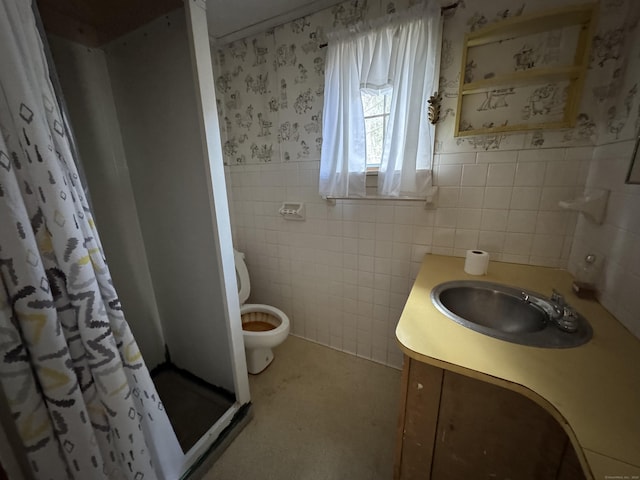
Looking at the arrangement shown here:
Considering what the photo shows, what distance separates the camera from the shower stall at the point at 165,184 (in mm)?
972

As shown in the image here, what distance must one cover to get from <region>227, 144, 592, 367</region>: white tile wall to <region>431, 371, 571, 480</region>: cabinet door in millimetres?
775

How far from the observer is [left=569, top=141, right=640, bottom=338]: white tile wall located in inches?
28.8

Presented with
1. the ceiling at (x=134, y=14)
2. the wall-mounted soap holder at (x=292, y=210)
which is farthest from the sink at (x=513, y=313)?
the ceiling at (x=134, y=14)

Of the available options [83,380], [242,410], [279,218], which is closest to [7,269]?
[83,380]

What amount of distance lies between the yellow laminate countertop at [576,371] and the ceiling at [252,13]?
165 cm

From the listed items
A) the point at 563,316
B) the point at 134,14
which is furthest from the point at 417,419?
the point at 134,14

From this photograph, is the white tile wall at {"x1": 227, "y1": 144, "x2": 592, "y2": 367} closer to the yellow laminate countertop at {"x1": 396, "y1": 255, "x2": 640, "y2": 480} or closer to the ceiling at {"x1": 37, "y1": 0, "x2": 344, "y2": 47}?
the yellow laminate countertop at {"x1": 396, "y1": 255, "x2": 640, "y2": 480}

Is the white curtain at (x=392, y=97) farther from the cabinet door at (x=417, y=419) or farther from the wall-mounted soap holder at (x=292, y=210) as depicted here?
the cabinet door at (x=417, y=419)

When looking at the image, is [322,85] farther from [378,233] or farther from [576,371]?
[576,371]

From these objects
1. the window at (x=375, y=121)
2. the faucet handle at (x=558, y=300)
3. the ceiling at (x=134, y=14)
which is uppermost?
the ceiling at (x=134, y=14)

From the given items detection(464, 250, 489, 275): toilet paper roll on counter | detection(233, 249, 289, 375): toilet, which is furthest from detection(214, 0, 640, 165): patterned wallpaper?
detection(233, 249, 289, 375): toilet

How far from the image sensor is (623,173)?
819mm

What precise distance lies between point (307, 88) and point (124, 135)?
3.44ft

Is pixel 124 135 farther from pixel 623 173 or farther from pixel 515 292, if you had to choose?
pixel 623 173
